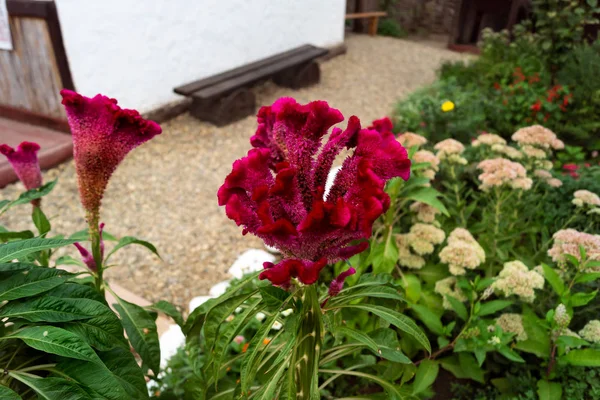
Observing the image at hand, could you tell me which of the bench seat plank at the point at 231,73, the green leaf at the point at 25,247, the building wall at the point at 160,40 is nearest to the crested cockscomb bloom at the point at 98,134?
the green leaf at the point at 25,247

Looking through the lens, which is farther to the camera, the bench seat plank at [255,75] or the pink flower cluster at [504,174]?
the bench seat plank at [255,75]

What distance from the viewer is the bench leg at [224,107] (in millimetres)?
5715

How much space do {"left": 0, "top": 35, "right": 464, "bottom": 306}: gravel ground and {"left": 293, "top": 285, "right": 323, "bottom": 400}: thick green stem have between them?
2185 mm

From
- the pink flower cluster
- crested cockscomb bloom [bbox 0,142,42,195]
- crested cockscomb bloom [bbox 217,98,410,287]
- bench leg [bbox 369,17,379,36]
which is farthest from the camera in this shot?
bench leg [bbox 369,17,379,36]

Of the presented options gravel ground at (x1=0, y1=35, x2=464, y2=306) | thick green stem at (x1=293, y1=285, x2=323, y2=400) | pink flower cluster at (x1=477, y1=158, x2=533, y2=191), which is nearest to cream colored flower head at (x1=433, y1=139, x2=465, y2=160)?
pink flower cluster at (x1=477, y1=158, x2=533, y2=191)

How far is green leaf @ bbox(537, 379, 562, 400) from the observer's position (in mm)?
1717

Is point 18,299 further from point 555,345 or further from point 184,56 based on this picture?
point 184,56

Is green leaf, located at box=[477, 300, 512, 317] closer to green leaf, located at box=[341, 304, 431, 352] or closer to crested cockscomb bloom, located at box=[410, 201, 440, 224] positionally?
crested cockscomb bloom, located at box=[410, 201, 440, 224]

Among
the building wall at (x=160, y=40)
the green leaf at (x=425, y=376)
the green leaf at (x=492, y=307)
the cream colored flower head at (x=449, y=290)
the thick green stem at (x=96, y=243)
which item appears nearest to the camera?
the thick green stem at (x=96, y=243)

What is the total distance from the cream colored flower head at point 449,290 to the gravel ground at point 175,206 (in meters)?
1.76

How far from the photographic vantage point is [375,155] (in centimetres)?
97

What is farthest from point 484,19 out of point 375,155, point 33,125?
point 375,155

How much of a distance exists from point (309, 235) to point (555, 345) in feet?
4.45

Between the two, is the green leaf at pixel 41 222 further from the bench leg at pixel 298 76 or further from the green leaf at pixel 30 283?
the bench leg at pixel 298 76
